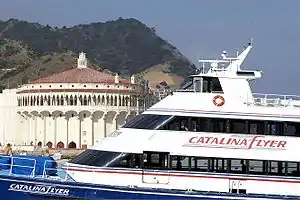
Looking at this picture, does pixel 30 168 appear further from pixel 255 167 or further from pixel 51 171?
pixel 255 167

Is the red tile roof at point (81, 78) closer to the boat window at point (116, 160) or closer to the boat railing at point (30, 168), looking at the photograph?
the boat railing at point (30, 168)

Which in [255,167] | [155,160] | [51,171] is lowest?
[51,171]

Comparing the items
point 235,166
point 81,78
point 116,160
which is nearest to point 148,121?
point 116,160

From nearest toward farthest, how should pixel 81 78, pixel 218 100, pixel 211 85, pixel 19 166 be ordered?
pixel 218 100
pixel 19 166
pixel 211 85
pixel 81 78

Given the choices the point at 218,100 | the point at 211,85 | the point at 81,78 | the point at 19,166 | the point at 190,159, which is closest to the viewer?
the point at 190,159

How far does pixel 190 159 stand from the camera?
61.7 feet

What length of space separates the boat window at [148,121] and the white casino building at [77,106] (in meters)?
80.2

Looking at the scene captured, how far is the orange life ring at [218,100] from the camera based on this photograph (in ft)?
63.4

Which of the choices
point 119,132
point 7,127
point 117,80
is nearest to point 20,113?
point 7,127

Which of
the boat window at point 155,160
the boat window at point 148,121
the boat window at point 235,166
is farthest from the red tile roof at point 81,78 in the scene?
the boat window at point 235,166

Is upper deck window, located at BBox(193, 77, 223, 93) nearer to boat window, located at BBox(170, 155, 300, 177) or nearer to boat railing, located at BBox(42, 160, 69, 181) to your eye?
boat window, located at BBox(170, 155, 300, 177)

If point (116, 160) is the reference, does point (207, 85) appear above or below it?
above

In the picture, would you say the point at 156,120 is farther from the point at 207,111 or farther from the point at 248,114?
the point at 248,114

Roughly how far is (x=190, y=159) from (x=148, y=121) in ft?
5.40
